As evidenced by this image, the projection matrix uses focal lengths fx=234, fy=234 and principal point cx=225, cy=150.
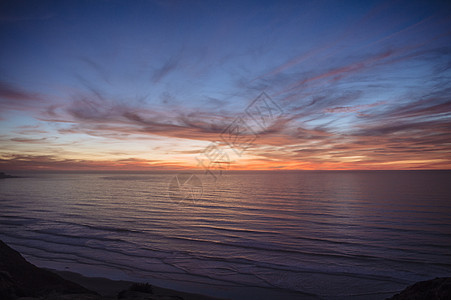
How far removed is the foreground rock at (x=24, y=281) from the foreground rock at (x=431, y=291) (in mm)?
7183

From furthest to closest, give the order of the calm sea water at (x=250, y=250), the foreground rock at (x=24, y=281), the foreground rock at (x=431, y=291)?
the calm sea water at (x=250, y=250) < the foreground rock at (x=24, y=281) < the foreground rock at (x=431, y=291)

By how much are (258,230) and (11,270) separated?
14.0 meters

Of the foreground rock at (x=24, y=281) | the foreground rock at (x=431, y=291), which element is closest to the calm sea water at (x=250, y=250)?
the foreground rock at (x=24, y=281)

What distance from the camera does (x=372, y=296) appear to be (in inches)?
319

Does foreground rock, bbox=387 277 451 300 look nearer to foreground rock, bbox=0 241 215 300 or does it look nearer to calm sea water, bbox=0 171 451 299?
calm sea water, bbox=0 171 451 299

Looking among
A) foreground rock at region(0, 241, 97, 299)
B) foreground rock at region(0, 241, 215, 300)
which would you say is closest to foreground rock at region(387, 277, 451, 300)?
foreground rock at region(0, 241, 215, 300)

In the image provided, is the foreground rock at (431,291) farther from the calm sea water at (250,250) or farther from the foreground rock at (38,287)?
the foreground rock at (38,287)

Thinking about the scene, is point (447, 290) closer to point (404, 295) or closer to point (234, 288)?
point (404, 295)

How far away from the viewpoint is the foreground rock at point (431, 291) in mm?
4164

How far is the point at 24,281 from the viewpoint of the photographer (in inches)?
250

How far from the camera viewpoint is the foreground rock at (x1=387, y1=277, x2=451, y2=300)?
4164 millimetres

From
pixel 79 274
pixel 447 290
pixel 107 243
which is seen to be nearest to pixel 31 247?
pixel 107 243

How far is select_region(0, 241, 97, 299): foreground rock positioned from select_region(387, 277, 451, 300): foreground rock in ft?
23.6

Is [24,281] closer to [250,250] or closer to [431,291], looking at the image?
[431,291]
